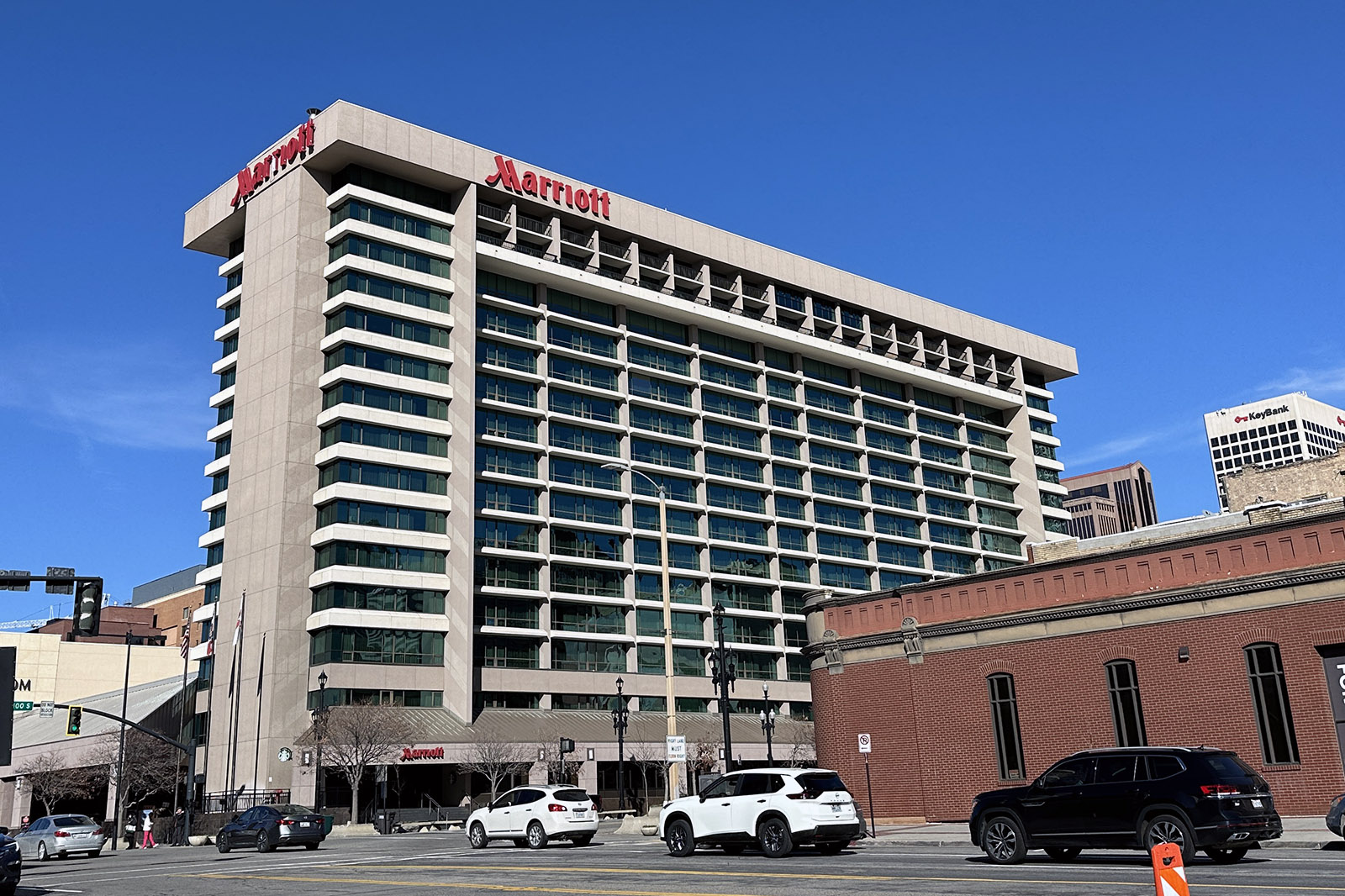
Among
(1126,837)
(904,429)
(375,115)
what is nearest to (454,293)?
(375,115)

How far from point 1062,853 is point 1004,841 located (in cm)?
133

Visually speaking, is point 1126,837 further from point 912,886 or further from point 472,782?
point 472,782

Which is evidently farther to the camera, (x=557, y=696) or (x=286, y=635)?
(x=557, y=696)

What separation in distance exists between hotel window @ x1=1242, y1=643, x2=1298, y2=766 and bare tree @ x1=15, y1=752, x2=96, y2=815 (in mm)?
76600

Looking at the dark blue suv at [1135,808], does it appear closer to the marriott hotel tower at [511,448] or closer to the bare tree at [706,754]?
the marriott hotel tower at [511,448]

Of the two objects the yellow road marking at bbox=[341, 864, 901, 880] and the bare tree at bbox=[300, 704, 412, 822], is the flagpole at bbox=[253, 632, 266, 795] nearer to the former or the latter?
the bare tree at bbox=[300, 704, 412, 822]

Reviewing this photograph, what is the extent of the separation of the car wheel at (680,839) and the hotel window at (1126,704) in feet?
48.7

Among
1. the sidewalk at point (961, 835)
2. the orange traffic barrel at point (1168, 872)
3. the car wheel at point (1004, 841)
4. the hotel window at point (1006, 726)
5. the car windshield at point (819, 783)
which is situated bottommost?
the sidewalk at point (961, 835)

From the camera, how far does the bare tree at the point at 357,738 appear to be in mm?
63250

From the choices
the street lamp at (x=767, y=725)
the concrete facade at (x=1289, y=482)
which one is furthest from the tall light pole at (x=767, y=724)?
the concrete facade at (x=1289, y=482)

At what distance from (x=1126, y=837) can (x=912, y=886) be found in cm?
535

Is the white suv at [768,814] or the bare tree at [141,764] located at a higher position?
the bare tree at [141,764]

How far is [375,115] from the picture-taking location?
78500 mm

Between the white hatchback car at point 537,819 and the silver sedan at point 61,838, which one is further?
the silver sedan at point 61,838
